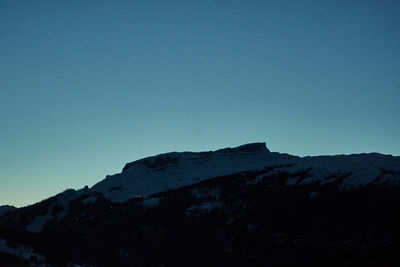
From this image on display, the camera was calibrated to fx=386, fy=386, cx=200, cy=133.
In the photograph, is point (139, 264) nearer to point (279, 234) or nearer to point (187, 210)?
point (187, 210)

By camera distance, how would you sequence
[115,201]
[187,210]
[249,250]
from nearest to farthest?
[249,250] → [187,210] → [115,201]

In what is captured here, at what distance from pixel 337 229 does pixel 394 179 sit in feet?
138

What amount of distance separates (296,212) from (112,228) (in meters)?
80.0

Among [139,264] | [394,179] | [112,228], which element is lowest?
[139,264]

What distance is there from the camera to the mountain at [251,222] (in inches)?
4796

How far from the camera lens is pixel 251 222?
144 meters

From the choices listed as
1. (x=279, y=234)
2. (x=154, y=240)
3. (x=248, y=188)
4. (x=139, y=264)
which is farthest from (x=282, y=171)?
(x=139, y=264)

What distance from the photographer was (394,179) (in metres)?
153

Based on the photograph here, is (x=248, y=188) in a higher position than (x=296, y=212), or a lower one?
higher

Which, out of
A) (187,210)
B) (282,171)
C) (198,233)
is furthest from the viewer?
(282,171)

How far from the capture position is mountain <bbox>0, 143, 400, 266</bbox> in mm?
121812

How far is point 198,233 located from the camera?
147000mm

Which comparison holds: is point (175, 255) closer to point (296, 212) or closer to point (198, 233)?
point (198, 233)

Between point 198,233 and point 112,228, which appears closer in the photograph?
point 198,233
